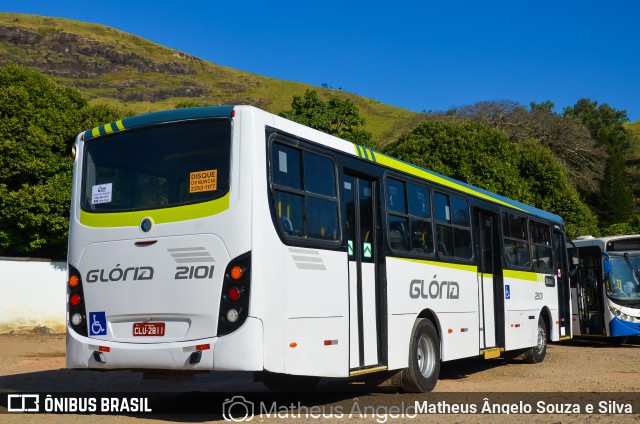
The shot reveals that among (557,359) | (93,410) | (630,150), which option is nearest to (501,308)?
(557,359)

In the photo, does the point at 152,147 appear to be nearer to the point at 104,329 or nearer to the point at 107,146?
the point at 107,146

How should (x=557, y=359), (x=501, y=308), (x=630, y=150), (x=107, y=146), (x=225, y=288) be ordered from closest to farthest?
(x=225, y=288)
(x=107, y=146)
(x=501, y=308)
(x=557, y=359)
(x=630, y=150)

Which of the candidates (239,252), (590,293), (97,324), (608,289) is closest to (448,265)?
(239,252)

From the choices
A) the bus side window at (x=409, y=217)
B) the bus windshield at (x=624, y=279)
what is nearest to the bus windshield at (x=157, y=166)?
the bus side window at (x=409, y=217)

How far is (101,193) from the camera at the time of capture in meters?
8.72

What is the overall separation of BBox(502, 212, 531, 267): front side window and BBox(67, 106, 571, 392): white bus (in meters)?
4.27

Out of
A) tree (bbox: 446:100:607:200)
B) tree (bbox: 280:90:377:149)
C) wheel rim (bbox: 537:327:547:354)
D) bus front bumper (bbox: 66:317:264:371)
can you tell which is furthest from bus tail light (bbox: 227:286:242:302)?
tree (bbox: 446:100:607:200)

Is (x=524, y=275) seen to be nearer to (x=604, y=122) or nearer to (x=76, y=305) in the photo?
(x=76, y=305)

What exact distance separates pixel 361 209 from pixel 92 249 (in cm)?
322

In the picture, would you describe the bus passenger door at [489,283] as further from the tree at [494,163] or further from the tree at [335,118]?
the tree at [494,163]

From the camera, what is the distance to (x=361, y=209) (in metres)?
9.66

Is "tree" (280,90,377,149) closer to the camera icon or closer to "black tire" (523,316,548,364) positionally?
"black tire" (523,316,548,364)

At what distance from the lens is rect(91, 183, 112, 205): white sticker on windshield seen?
867 cm

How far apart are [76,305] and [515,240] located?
29.5ft
